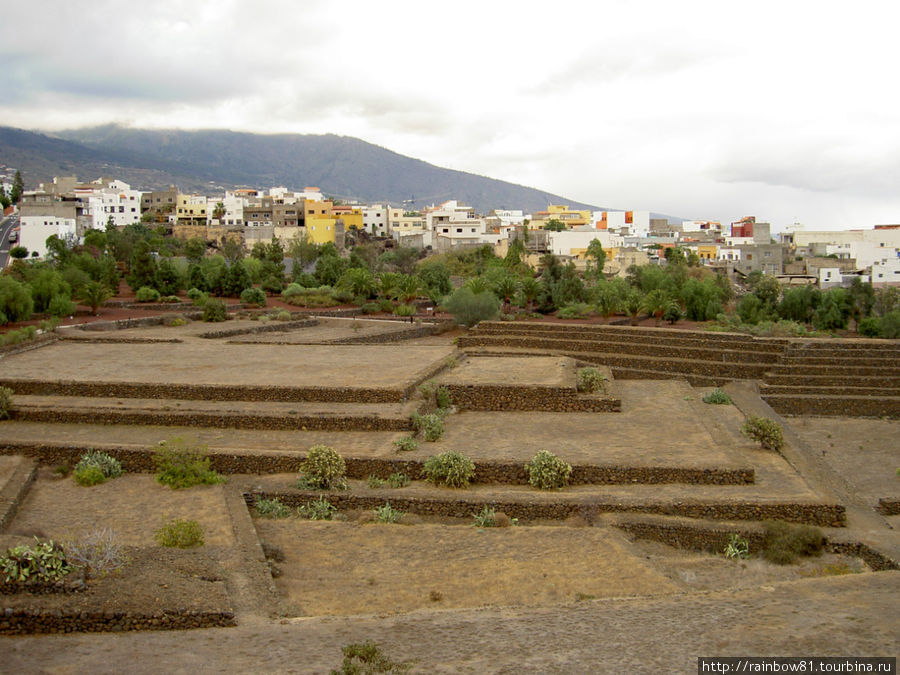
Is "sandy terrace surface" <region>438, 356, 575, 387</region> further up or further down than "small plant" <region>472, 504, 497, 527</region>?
further up

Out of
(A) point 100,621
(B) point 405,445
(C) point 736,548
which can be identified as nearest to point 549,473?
(B) point 405,445

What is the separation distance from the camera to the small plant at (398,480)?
12633 mm

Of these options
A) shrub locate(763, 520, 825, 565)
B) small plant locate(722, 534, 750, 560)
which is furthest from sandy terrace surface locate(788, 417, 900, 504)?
small plant locate(722, 534, 750, 560)

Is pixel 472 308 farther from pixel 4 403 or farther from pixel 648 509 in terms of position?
pixel 648 509

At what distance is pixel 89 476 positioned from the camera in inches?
502

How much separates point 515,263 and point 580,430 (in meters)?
35.1

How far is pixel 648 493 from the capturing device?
12016 millimetres

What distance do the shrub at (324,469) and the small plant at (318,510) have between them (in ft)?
1.59

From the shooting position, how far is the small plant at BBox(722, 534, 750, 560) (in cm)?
1063

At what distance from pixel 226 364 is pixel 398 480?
31.2 ft

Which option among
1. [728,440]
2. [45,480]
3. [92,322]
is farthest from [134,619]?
[92,322]

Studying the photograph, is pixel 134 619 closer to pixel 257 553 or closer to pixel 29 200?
pixel 257 553

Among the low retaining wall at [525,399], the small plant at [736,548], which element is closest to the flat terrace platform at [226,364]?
the low retaining wall at [525,399]

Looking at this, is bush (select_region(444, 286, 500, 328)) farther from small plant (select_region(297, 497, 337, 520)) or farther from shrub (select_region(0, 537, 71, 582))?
shrub (select_region(0, 537, 71, 582))
